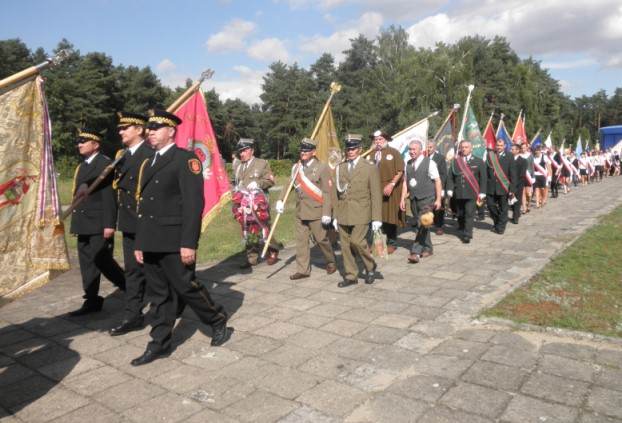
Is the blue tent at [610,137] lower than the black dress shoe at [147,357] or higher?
higher

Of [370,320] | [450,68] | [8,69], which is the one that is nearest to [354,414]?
[370,320]

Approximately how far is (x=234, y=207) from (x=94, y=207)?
290 cm

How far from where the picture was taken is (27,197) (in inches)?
155

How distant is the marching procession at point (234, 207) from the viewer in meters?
4.46

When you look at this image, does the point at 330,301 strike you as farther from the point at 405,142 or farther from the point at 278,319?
the point at 405,142

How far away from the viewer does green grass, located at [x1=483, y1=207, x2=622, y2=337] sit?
493 cm

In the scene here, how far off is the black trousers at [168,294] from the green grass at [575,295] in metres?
2.85

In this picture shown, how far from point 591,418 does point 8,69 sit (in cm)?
5105

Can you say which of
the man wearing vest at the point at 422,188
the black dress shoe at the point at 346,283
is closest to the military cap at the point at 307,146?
the black dress shoe at the point at 346,283

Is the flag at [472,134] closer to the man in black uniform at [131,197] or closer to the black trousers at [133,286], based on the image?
the man in black uniform at [131,197]

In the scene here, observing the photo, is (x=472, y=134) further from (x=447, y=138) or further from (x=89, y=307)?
(x=89, y=307)

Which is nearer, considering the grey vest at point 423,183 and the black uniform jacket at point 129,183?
the black uniform jacket at point 129,183

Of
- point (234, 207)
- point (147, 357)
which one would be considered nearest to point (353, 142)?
point (234, 207)

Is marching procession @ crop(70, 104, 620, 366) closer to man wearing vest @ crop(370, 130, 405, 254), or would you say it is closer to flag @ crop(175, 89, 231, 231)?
man wearing vest @ crop(370, 130, 405, 254)
